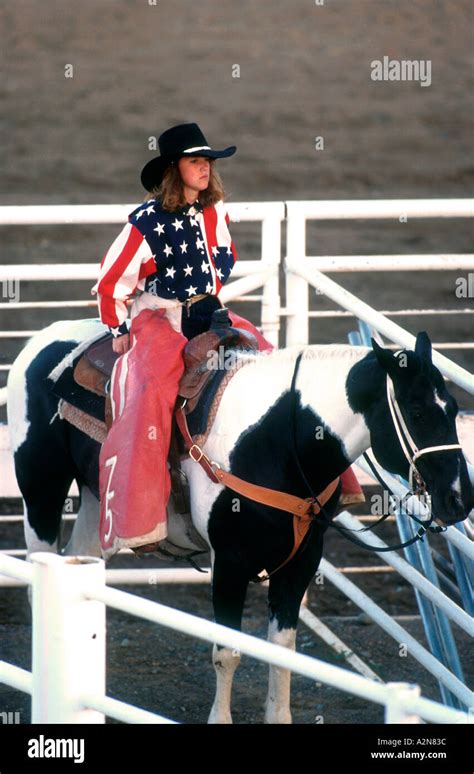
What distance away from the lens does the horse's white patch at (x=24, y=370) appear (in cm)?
484

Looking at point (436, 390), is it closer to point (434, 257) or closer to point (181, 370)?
point (181, 370)

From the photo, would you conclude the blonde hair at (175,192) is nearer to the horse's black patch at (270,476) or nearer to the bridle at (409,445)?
the horse's black patch at (270,476)

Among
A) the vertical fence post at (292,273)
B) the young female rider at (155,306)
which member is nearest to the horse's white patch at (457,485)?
the young female rider at (155,306)

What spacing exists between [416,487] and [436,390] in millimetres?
273

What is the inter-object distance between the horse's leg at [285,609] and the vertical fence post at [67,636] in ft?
4.12

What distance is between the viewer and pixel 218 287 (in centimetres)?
453

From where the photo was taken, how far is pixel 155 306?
14.6 feet

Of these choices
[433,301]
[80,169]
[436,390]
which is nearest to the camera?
[436,390]

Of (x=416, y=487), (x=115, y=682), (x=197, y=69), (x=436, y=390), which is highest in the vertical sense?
(x=197, y=69)

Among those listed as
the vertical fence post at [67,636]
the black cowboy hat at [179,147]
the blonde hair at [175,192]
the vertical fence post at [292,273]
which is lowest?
the vertical fence post at [67,636]

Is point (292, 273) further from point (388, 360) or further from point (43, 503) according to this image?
point (388, 360)

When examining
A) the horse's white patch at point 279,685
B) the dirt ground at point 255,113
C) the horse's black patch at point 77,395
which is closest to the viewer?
the horse's white patch at point 279,685
